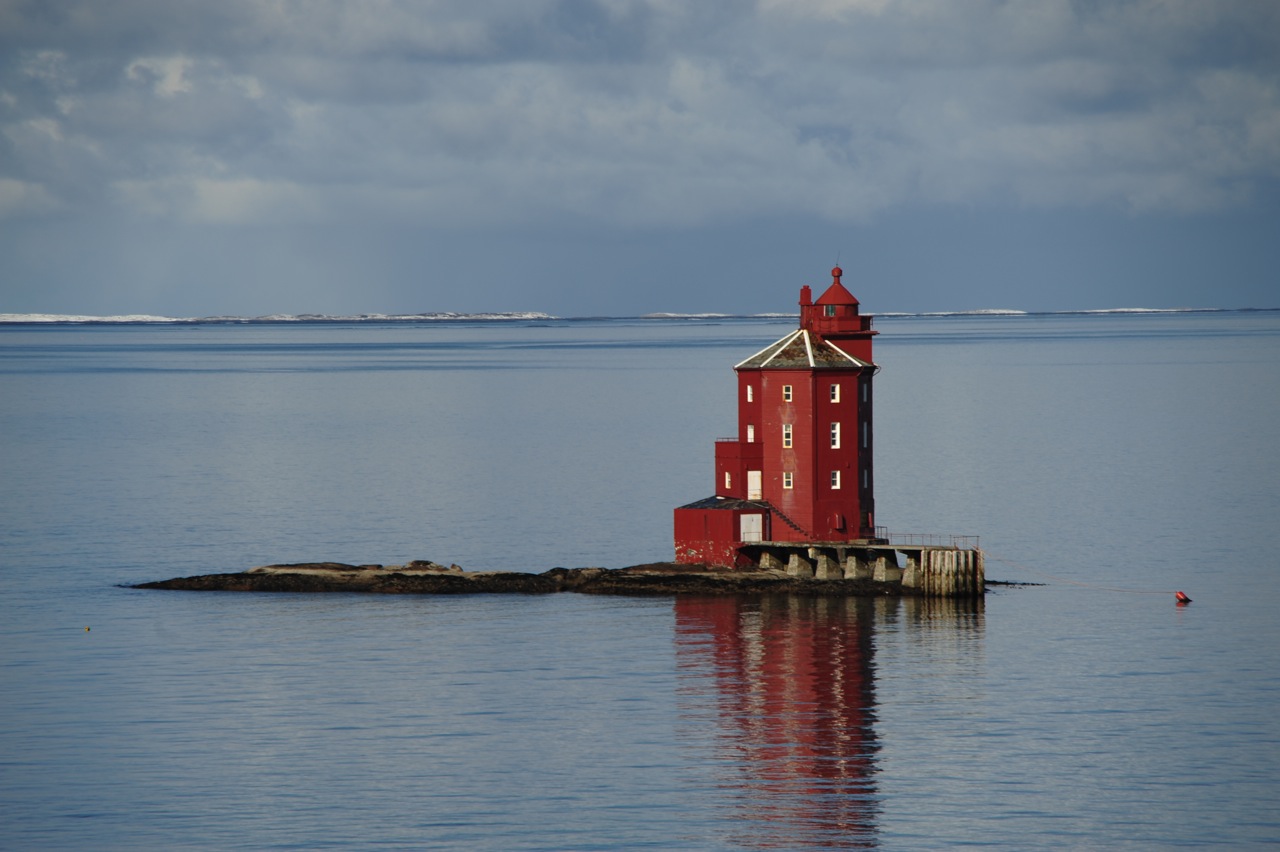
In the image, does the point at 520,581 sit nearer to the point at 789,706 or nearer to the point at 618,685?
the point at 618,685

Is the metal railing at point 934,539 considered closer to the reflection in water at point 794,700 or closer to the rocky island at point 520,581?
the rocky island at point 520,581

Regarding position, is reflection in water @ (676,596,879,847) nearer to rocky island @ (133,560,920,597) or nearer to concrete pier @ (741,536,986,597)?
rocky island @ (133,560,920,597)

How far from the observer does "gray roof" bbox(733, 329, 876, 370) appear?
59.1 m

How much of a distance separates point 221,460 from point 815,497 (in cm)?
6422

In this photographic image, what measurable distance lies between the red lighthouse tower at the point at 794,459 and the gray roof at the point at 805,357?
3cm

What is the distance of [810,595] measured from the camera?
5872cm

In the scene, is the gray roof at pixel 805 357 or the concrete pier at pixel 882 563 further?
the gray roof at pixel 805 357

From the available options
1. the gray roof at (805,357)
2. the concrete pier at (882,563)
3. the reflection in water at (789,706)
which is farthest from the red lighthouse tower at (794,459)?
the reflection in water at (789,706)

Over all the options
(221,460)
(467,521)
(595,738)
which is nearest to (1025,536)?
(467,521)

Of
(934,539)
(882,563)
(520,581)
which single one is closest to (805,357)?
(882,563)

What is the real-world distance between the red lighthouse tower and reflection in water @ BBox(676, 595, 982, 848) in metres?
2.39

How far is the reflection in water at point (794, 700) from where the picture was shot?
36.9m

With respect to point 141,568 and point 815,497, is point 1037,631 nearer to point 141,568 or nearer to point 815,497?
point 815,497

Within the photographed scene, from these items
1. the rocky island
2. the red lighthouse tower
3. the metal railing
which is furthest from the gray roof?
the metal railing
